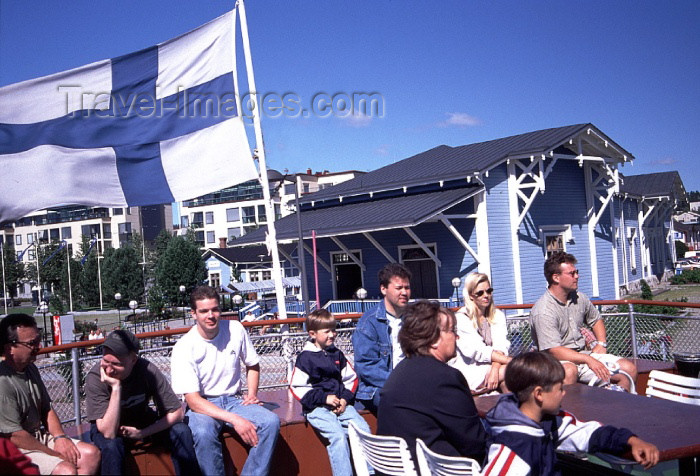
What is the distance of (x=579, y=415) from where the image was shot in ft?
12.9

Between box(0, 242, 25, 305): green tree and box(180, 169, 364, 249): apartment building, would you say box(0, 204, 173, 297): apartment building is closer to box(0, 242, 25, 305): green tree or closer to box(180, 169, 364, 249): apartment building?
box(180, 169, 364, 249): apartment building

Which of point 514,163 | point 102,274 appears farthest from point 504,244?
point 102,274

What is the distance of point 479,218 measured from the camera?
2073 centimetres

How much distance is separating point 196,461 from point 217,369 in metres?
0.68

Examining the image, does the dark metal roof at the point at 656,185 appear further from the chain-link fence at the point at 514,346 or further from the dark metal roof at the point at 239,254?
the dark metal roof at the point at 239,254

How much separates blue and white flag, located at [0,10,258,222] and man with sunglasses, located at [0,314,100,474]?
241cm

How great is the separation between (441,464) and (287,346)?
4034 millimetres

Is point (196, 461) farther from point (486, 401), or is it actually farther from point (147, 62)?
point (147, 62)

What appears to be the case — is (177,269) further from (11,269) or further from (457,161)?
(457,161)

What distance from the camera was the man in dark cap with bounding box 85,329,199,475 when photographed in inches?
163

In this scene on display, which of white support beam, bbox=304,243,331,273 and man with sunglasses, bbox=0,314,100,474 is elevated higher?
white support beam, bbox=304,243,331,273

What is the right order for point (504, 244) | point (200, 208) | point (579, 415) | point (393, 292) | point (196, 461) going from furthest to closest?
point (200, 208)
point (504, 244)
point (393, 292)
point (196, 461)
point (579, 415)

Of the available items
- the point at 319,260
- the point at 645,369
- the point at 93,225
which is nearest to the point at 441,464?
the point at 645,369

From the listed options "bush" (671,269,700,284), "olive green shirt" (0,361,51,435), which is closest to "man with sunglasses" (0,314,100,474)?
"olive green shirt" (0,361,51,435)
